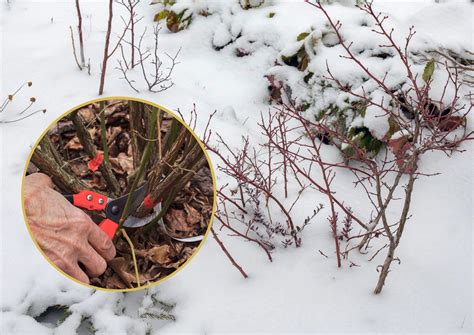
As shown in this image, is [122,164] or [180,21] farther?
[180,21]

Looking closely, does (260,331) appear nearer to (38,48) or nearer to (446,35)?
(446,35)

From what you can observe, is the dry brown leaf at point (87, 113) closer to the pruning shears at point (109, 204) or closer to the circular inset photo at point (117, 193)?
the circular inset photo at point (117, 193)

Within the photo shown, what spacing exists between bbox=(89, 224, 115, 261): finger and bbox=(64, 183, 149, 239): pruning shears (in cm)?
2

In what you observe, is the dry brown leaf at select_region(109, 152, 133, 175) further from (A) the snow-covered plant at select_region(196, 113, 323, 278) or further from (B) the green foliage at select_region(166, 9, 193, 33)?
(B) the green foliage at select_region(166, 9, 193, 33)

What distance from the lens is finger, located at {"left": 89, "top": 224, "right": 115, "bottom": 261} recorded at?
74.0 inches

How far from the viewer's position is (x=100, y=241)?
1885 millimetres

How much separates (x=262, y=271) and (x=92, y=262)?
766 mm

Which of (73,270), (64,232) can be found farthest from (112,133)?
(73,270)

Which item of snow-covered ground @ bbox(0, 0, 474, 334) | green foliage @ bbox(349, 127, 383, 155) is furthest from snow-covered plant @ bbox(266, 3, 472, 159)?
snow-covered ground @ bbox(0, 0, 474, 334)

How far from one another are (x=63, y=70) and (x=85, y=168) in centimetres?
168

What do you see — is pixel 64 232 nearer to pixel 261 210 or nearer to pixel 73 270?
pixel 73 270

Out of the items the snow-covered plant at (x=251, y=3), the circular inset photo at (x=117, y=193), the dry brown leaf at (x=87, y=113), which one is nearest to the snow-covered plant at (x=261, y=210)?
Result: the circular inset photo at (x=117, y=193)

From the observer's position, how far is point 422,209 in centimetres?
259

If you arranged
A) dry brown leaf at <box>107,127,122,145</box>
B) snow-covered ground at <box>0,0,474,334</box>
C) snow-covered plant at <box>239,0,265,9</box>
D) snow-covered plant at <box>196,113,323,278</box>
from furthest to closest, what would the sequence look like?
snow-covered plant at <box>239,0,265,9</box>
snow-covered plant at <box>196,113,323,278</box>
snow-covered ground at <box>0,0,474,334</box>
dry brown leaf at <box>107,127,122,145</box>
